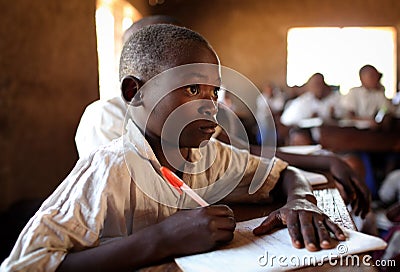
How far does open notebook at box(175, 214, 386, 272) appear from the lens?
1.60ft

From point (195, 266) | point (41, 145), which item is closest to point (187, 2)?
point (41, 145)

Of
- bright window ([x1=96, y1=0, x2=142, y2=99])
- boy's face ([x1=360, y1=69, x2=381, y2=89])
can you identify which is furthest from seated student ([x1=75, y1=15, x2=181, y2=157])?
boy's face ([x1=360, y1=69, x2=381, y2=89])

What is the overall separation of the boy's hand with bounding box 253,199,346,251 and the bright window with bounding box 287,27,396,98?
20.4 feet

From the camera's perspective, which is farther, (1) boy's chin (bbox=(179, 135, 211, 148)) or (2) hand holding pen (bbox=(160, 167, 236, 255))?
(1) boy's chin (bbox=(179, 135, 211, 148))

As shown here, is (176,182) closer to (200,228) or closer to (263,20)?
(200,228)

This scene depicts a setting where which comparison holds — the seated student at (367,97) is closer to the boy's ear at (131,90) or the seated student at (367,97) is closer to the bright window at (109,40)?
the bright window at (109,40)

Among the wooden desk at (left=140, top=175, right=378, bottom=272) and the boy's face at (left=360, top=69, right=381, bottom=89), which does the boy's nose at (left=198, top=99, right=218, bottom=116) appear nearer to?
the wooden desk at (left=140, top=175, right=378, bottom=272)

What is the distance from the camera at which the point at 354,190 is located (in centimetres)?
103

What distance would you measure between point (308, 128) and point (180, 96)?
89.6 inches

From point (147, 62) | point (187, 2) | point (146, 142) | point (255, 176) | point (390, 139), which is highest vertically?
point (187, 2)

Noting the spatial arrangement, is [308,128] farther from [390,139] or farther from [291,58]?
[291,58]

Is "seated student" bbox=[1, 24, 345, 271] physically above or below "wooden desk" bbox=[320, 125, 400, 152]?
above

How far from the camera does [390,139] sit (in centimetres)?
265

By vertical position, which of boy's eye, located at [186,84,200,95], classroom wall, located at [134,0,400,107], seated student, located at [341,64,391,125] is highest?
classroom wall, located at [134,0,400,107]
